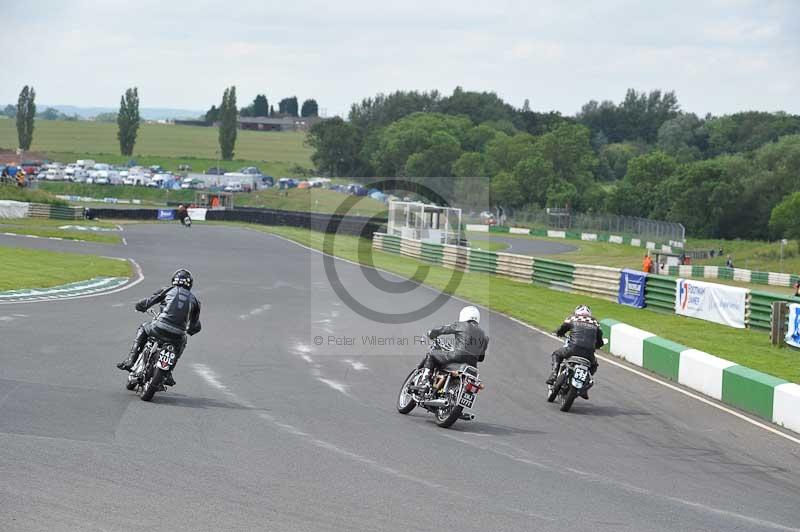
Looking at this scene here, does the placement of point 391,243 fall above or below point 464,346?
below

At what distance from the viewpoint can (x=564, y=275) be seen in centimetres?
4081

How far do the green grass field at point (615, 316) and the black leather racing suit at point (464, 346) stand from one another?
9146mm

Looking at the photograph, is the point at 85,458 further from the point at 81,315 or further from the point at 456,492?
the point at 81,315

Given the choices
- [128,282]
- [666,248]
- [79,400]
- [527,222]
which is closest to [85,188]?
[527,222]

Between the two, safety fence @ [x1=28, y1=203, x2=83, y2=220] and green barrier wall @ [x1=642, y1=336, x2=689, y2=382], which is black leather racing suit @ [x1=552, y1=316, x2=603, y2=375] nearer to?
green barrier wall @ [x1=642, y1=336, x2=689, y2=382]

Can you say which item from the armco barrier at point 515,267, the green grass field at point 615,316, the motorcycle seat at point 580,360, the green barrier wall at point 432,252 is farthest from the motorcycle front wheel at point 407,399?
the green barrier wall at point 432,252

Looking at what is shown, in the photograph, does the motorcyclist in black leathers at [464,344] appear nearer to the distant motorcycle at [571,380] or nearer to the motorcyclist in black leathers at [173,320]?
the distant motorcycle at [571,380]

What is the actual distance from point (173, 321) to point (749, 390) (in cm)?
902

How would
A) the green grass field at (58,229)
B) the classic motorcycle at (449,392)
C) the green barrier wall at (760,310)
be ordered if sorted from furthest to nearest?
1. the green grass field at (58,229)
2. the green barrier wall at (760,310)
3. the classic motorcycle at (449,392)

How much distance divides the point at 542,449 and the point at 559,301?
23.9 meters

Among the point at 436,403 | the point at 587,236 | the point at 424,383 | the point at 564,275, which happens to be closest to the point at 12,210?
the point at 564,275

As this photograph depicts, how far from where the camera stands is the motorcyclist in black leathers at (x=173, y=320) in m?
14.7

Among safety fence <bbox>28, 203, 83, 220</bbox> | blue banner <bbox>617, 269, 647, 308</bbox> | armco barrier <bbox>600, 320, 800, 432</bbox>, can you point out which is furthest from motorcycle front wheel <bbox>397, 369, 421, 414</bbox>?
safety fence <bbox>28, 203, 83, 220</bbox>

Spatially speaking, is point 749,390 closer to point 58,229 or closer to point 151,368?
point 151,368
